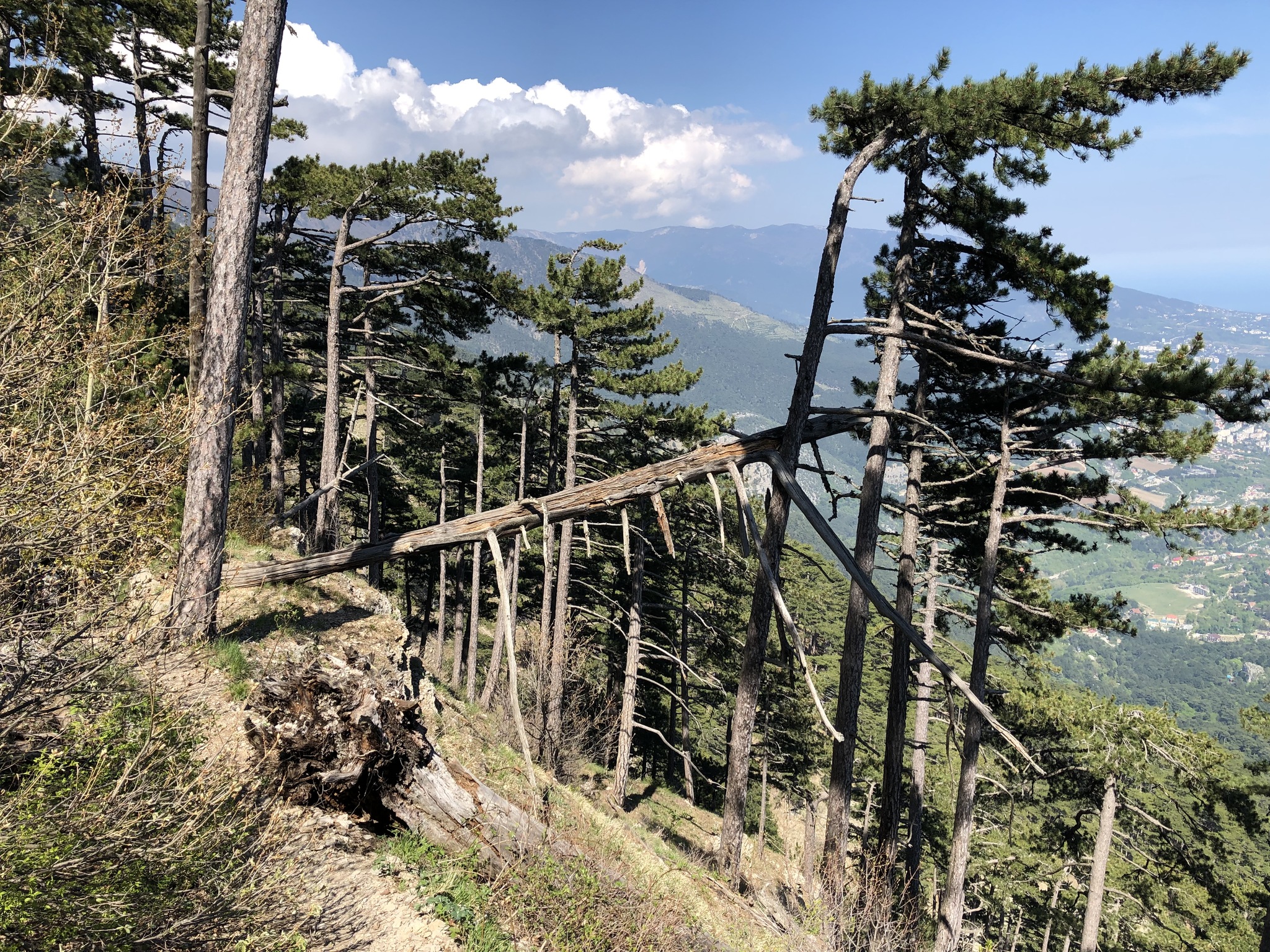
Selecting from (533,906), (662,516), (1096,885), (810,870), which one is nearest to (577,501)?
(662,516)

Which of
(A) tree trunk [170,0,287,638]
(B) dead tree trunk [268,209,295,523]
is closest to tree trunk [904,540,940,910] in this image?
(A) tree trunk [170,0,287,638]

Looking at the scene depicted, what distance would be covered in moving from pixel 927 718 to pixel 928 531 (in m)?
4.71

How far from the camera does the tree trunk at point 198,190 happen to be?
792 cm

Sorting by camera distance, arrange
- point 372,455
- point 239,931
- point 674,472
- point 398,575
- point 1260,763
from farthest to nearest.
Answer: point 398,575 < point 372,455 < point 1260,763 < point 674,472 < point 239,931

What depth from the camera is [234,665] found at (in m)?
5.97

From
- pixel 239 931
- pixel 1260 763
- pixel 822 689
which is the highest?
pixel 239 931

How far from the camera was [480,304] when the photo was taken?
14188 mm

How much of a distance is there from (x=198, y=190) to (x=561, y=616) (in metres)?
11.0

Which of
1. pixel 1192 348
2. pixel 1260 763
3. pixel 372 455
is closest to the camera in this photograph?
pixel 1192 348

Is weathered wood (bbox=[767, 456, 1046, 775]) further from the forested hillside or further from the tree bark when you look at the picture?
the tree bark

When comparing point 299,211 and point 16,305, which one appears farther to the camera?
point 299,211

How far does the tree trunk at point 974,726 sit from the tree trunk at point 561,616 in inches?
310

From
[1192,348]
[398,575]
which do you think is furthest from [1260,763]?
[398,575]

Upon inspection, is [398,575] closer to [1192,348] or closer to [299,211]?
[299,211]
